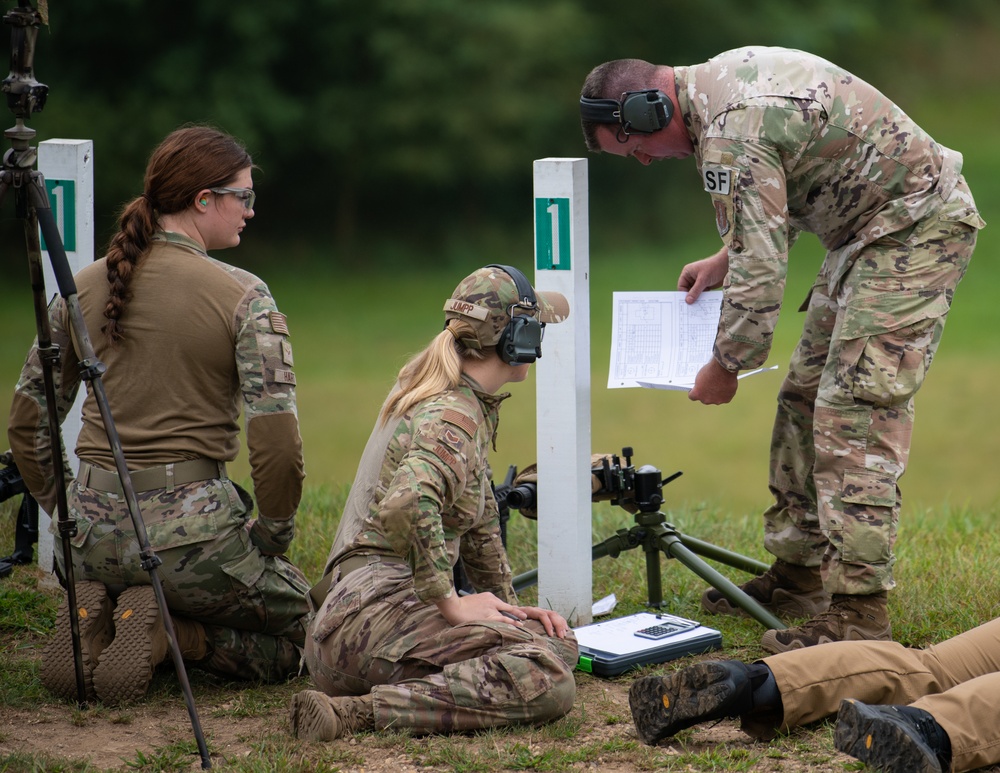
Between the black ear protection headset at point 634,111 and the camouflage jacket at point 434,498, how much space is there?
3.05 ft

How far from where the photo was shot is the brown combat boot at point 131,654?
3660 mm

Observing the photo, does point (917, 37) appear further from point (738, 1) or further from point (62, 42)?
point (62, 42)

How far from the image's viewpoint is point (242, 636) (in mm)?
3938

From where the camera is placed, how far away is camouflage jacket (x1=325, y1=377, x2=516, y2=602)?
3223 mm

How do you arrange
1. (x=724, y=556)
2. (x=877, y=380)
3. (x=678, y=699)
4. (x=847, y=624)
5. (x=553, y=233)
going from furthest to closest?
(x=724, y=556) < (x=553, y=233) < (x=847, y=624) < (x=877, y=380) < (x=678, y=699)

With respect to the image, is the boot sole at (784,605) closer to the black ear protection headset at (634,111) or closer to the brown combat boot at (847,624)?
the brown combat boot at (847,624)

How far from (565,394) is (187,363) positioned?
3.97 feet

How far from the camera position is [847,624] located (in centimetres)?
398

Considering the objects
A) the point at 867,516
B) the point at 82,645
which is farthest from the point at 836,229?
the point at 82,645

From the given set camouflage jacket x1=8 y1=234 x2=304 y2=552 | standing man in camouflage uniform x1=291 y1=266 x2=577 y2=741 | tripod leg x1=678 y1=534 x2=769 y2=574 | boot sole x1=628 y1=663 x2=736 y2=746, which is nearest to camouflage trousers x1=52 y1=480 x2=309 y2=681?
camouflage jacket x1=8 y1=234 x2=304 y2=552

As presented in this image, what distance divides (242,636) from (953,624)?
87.3 inches

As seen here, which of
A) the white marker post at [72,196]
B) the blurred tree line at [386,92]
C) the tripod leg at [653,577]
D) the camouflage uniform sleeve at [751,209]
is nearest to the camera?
the camouflage uniform sleeve at [751,209]

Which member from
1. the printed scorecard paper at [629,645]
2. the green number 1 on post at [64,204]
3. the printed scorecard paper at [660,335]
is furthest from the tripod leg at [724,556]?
the green number 1 on post at [64,204]

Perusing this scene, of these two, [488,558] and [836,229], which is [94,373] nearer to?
[488,558]
